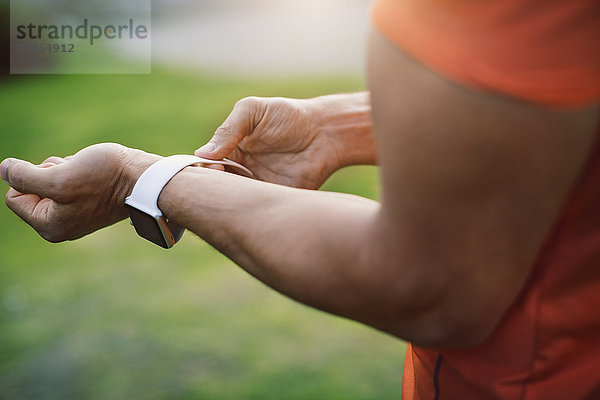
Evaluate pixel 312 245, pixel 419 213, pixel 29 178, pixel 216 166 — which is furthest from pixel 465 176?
pixel 29 178

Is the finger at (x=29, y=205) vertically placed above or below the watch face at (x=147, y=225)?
below

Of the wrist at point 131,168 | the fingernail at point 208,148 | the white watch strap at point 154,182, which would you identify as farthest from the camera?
the fingernail at point 208,148

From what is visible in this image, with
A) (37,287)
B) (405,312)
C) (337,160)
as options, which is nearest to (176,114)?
(37,287)

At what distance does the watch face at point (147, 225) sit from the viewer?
4.20 ft

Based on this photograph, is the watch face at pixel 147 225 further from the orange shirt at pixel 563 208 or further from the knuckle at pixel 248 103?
the orange shirt at pixel 563 208

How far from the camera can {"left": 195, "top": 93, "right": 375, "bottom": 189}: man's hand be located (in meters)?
1.63

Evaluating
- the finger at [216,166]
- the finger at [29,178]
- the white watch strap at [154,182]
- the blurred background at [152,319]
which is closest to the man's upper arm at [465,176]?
the white watch strap at [154,182]

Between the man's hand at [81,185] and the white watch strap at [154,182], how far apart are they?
0.10 m

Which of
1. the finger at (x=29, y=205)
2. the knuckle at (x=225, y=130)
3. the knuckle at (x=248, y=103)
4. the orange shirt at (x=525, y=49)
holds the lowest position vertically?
the finger at (x=29, y=205)

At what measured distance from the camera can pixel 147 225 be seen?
1.31 metres

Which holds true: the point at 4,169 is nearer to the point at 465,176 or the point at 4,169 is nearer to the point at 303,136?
the point at 303,136

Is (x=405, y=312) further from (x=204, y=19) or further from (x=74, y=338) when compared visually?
(x=204, y=19)

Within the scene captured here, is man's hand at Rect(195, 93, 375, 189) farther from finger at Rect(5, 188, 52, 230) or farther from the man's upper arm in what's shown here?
the man's upper arm

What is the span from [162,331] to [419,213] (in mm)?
3151
